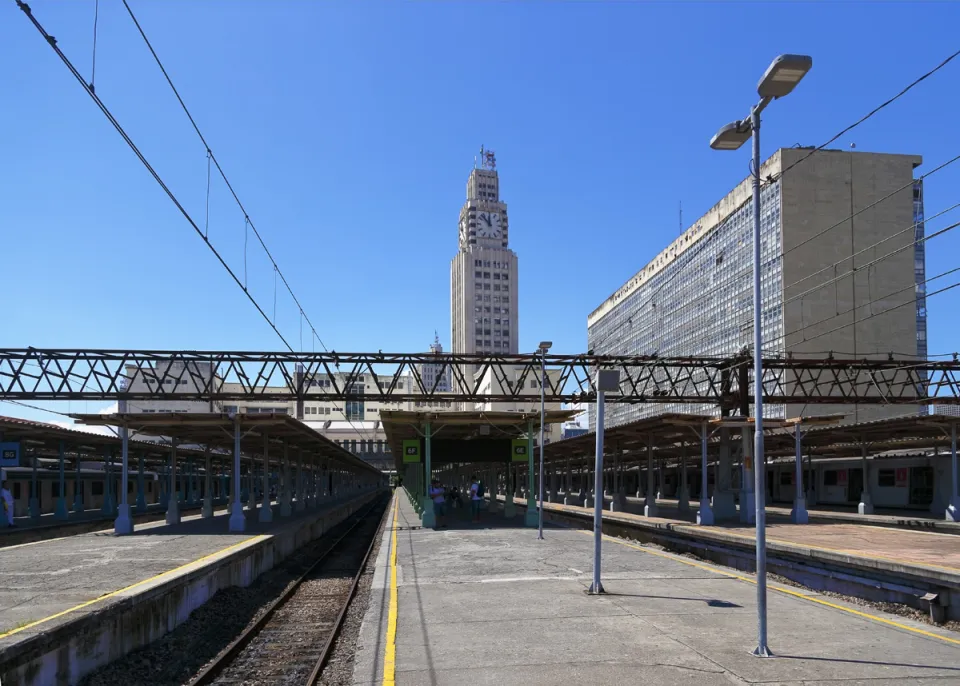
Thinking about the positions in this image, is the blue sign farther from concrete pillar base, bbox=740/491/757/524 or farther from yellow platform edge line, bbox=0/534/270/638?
concrete pillar base, bbox=740/491/757/524

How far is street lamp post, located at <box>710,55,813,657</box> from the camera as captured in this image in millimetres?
7262

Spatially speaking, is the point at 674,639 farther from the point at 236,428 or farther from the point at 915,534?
the point at 236,428

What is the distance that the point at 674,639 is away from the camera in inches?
323

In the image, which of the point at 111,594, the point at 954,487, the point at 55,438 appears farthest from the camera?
the point at 55,438

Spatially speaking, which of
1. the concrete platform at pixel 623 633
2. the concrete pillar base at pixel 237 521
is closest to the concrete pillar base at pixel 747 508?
the concrete platform at pixel 623 633

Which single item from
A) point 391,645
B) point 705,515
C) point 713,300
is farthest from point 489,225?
point 391,645

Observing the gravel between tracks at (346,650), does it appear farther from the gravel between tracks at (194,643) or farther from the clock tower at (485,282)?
the clock tower at (485,282)

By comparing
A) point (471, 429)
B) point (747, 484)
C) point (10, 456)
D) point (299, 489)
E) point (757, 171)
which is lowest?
point (299, 489)

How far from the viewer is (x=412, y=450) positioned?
86.0ft

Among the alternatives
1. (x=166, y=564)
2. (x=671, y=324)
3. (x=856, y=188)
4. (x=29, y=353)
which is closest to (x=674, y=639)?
(x=166, y=564)

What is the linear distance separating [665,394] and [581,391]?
11.6 feet

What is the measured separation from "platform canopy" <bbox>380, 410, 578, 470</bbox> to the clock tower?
115 m

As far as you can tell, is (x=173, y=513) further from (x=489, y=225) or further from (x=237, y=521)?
(x=489, y=225)

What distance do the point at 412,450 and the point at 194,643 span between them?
15.3 metres
